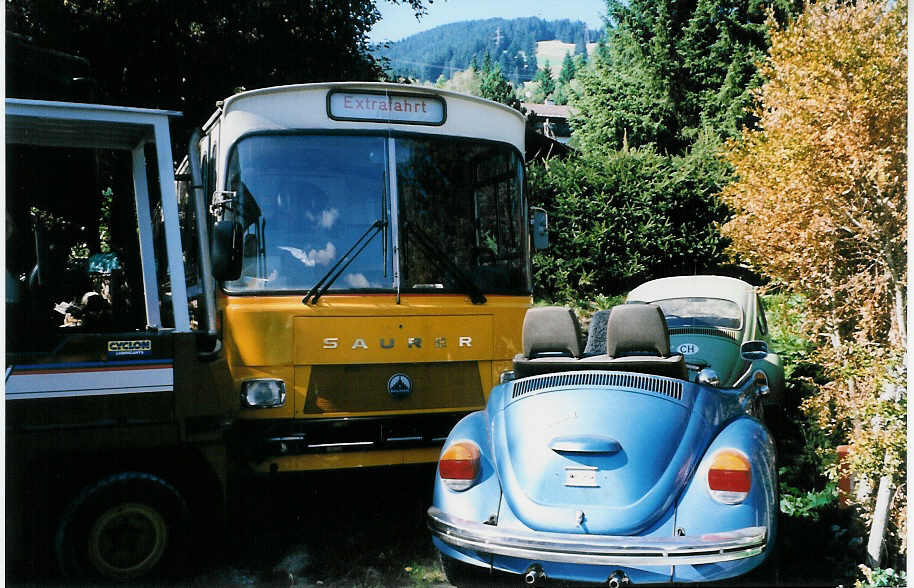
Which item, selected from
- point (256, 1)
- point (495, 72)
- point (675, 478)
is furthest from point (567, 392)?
point (256, 1)

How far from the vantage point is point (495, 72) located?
9.87 meters

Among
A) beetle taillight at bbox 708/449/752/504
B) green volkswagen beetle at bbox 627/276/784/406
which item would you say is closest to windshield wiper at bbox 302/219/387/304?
beetle taillight at bbox 708/449/752/504

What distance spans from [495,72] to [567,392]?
6883 mm

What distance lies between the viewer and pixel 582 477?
3.53 m

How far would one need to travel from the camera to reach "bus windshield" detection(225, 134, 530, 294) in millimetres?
5262

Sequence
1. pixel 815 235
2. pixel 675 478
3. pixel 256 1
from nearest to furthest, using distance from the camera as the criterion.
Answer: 1. pixel 675 478
2. pixel 815 235
3. pixel 256 1

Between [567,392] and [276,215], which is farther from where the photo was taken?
[276,215]

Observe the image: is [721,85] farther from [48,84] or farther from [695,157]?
[48,84]

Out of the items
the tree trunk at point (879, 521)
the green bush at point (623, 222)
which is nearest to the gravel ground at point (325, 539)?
the tree trunk at point (879, 521)

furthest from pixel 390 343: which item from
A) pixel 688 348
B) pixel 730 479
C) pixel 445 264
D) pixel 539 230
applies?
pixel 688 348

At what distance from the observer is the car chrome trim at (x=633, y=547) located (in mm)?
3338

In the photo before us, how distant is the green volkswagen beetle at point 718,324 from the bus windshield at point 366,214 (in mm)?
3049

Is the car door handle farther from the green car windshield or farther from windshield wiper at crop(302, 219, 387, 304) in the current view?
the green car windshield

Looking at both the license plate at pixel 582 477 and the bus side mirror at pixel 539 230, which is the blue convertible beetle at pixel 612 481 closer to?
the license plate at pixel 582 477
